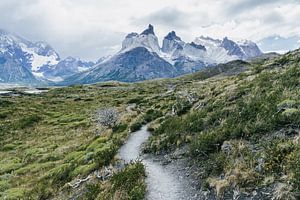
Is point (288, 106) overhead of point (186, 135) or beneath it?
overhead

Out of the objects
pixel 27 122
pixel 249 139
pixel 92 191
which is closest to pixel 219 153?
pixel 249 139

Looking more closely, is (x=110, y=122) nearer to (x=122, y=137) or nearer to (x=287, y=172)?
(x=122, y=137)

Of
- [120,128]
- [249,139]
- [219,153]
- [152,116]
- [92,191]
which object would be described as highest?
[249,139]

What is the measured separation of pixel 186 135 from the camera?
23109 millimetres

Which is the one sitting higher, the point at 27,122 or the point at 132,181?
the point at 132,181

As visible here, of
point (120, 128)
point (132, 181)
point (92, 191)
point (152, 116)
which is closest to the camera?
point (132, 181)

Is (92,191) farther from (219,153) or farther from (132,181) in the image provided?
(219,153)

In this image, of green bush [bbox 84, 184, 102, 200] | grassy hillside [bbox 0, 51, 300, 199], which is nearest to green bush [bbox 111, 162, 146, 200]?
grassy hillside [bbox 0, 51, 300, 199]

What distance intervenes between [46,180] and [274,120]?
15.9 metres

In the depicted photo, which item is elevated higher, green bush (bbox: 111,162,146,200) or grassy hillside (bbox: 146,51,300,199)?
grassy hillside (bbox: 146,51,300,199)

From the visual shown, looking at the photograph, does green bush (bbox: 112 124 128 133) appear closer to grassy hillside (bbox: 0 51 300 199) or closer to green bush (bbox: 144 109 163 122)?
grassy hillside (bbox: 0 51 300 199)

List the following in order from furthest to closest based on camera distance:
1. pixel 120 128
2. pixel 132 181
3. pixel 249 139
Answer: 1. pixel 120 128
2. pixel 249 139
3. pixel 132 181

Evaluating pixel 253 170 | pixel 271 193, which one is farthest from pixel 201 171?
pixel 271 193

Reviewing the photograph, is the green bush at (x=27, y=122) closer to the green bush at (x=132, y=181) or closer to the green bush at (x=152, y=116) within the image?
the green bush at (x=152, y=116)
